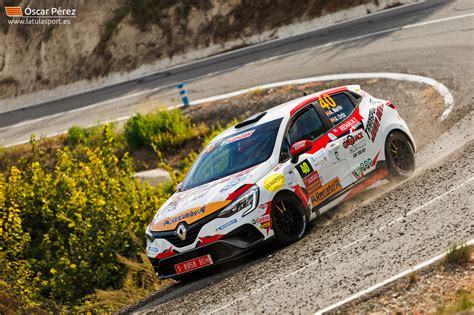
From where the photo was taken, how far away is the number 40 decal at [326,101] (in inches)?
458

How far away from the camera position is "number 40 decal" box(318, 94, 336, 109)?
1163cm

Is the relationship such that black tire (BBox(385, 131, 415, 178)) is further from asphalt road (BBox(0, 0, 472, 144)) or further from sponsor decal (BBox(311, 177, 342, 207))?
asphalt road (BBox(0, 0, 472, 144))

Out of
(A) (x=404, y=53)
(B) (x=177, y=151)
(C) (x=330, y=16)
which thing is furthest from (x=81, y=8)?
(A) (x=404, y=53)

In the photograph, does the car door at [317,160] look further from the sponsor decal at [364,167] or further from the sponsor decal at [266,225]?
the sponsor decal at [266,225]

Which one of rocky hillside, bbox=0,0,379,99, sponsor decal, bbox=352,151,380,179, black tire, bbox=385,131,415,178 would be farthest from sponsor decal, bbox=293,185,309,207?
rocky hillside, bbox=0,0,379,99

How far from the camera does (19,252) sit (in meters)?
13.4

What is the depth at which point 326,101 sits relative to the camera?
38.5 feet

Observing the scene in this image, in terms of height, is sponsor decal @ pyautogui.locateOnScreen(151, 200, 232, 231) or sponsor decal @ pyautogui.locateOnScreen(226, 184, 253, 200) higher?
sponsor decal @ pyautogui.locateOnScreen(226, 184, 253, 200)

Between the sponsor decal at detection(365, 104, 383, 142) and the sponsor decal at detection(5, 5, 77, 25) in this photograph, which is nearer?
the sponsor decal at detection(365, 104, 383, 142)

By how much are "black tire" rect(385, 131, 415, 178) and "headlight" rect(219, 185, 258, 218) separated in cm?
301

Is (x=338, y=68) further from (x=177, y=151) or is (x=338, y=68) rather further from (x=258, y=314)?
(x=258, y=314)

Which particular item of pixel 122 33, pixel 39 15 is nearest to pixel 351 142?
pixel 122 33

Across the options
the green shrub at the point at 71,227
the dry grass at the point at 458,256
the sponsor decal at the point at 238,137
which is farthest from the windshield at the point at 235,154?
the dry grass at the point at 458,256

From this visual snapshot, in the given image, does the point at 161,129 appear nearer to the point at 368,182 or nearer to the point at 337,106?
the point at 337,106
